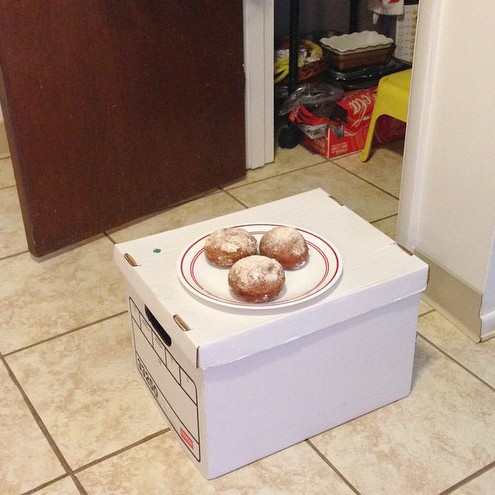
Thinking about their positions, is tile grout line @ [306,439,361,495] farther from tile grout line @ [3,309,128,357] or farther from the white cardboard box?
tile grout line @ [3,309,128,357]

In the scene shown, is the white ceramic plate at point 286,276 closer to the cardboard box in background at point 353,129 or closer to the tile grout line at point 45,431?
the tile grout line at point 45,431

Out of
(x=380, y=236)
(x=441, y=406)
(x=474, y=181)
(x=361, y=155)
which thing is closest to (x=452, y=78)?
(x=474, y=181)

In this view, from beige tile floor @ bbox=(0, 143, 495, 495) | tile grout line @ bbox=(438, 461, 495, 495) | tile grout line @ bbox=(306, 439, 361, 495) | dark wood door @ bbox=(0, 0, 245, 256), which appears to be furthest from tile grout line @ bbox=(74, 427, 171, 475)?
dark wood door @ bbox=(0, 0, 245, 256)

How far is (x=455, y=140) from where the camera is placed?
4.74 ft

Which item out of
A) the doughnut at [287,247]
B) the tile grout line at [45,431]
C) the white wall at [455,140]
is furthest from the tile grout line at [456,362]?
the tile grout line at [45,431]

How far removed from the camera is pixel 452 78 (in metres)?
1.41

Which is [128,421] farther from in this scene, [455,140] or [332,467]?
[455,140]

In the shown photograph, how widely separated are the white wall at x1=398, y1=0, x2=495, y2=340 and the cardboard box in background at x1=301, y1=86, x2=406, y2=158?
71 centimetres

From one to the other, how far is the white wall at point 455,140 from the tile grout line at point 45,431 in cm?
84

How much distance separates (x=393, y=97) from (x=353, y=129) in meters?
0.22

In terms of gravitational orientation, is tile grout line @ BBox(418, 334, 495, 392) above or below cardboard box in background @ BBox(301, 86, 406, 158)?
below

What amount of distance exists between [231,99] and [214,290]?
3.19 feet

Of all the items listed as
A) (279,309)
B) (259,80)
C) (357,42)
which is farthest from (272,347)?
(357,42)

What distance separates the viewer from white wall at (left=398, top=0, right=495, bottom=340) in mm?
1347
